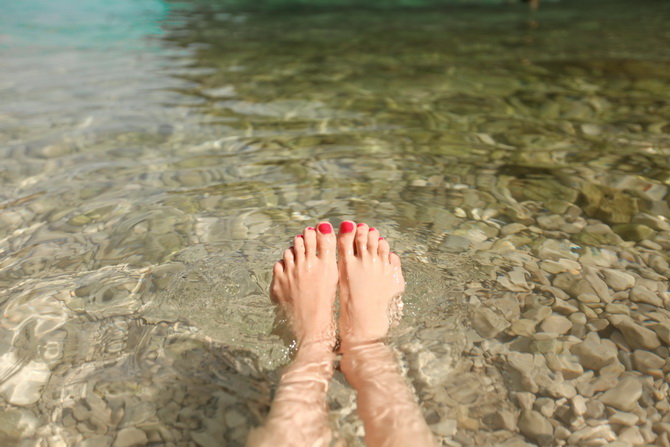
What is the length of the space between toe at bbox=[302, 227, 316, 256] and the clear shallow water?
0.53 feet

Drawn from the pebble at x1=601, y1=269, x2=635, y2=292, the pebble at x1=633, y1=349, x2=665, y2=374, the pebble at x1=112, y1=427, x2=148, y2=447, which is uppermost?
the pebble at x1=601, y1=269, x2=635, y2=292

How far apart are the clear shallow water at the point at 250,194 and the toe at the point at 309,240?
0.53 feet

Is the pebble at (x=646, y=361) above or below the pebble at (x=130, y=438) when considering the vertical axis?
below

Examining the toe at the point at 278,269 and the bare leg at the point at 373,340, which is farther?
the toe at the point at 278,269

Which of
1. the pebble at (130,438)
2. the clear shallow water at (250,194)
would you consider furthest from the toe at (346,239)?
the pebble at (130,438)

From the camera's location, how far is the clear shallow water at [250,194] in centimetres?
182

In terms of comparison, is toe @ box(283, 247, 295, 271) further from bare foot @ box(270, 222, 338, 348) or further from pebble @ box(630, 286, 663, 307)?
pebble @ box(630, 286, 663, 307)

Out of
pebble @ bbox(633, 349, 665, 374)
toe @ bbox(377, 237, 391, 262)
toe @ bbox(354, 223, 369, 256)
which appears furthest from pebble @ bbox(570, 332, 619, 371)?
toe @ bbox(354, 223, 369, 256)

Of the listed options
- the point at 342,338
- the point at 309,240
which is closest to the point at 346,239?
the point at 309,240

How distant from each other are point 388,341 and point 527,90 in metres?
3.30

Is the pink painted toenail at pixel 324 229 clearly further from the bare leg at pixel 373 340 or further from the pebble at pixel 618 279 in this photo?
the pebble at pixel 618 279

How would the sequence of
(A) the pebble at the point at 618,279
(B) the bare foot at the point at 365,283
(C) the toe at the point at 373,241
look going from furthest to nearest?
(C) the toe at the point at 373,241 < (A) the pebble at the point at 618,279 < (B) the bare foot at the point at 365,283

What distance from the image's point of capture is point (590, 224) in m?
2.66

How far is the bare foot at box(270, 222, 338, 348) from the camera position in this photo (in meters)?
2.06
